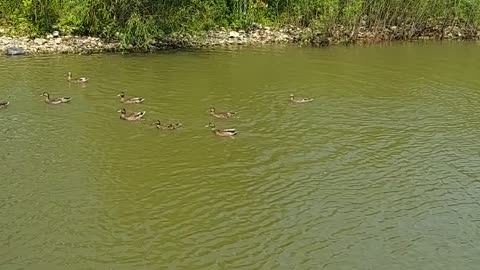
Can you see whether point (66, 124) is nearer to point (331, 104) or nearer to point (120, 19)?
point (331, 104)

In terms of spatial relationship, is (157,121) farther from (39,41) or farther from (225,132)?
(39,41)

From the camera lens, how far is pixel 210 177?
16.5 m

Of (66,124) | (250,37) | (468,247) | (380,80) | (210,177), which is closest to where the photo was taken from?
(468,247)

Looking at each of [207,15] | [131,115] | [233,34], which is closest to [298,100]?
[131,115]

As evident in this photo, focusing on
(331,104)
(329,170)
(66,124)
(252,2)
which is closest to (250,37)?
(252,2)

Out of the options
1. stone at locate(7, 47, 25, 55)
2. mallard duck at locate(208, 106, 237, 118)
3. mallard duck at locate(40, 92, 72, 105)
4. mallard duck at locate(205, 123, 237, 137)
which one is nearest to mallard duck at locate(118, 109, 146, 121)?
mallard duck at locate(208, 106, 237, 118)

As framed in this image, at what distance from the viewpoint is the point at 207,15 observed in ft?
116

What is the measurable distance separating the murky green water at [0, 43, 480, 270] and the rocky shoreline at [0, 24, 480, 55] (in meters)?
3.09

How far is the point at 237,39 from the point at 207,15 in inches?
107

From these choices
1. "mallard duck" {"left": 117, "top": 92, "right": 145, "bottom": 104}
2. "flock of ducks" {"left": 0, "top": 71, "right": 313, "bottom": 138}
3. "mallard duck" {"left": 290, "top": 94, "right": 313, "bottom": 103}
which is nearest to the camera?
"flock of ducks" {"left": 0, "top": 71, "right": 313, "bottom": 138}

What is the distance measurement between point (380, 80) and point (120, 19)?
534 inches

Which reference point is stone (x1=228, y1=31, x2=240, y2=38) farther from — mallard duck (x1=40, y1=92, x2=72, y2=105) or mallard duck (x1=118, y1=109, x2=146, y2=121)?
mallard duck (x1=118, y1=109, x2=146, y2=121)

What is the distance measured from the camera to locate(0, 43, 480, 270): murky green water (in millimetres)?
12945

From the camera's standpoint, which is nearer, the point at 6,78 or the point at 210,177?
the point at 210,177
